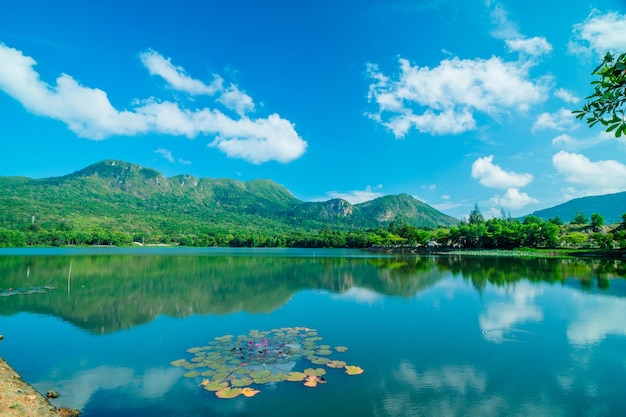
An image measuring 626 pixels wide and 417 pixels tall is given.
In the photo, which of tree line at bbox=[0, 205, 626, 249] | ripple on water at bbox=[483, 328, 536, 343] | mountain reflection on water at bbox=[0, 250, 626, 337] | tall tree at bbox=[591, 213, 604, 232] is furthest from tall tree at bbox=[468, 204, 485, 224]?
ripple on water at bbox=[483, 328, 536, 343]

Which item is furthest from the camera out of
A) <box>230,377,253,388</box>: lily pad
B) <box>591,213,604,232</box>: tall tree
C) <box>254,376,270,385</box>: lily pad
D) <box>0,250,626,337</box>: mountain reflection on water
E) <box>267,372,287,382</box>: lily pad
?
<box>591,213,604,232</box>: tall tree

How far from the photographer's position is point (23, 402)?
30.3ft

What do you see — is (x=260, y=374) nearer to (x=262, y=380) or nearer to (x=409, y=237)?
(x=262, y=380)

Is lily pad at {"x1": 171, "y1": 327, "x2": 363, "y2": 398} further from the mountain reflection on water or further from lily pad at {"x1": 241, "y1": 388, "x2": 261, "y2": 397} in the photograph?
the mountain reflection on water

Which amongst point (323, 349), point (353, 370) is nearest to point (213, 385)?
point (353, 370)

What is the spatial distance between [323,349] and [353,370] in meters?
2.47

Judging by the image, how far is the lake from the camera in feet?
32.4

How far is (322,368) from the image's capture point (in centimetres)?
1210

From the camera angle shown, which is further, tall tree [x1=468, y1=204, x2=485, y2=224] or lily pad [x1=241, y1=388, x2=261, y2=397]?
tall tree [x1=468, y1=204, x2=485, y2=224]

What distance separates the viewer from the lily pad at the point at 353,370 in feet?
38.6

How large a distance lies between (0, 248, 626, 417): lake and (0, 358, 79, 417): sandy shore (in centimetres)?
51

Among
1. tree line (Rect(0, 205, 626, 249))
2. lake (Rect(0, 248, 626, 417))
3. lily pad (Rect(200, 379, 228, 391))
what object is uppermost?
tree line (Rect(0, 205, 626, 249))

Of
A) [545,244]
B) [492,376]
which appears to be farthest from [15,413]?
[545,244]

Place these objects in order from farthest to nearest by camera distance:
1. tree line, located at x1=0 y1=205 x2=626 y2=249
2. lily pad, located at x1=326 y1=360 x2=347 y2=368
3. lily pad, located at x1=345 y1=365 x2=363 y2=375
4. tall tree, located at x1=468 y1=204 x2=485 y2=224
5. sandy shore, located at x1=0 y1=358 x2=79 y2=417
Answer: tall tree, located at x1=468 y1=204 x2=485 y2=224, tree line, located at x1=0 y1=205 x2=626 y2=249, lily pad, located at x1=326 y1=360 x2=347 y2=368, lily pad, located at x1=345 y1=365 x2=363 y2=375, sandy shore, located at x1=0 y1=358 x2=79 y2=417
